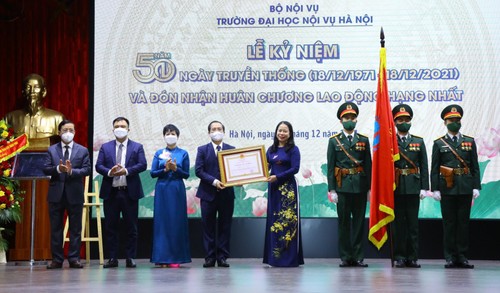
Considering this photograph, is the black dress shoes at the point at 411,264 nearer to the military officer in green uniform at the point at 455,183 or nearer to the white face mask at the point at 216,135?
the military officer in green uniform at the point at 455,183

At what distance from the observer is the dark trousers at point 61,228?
7.34 m

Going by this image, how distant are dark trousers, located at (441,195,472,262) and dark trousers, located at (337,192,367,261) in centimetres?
74

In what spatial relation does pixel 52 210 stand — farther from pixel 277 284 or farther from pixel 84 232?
pixel 277 284

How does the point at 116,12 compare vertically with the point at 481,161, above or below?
above

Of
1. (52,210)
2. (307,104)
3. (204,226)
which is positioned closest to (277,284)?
(204,226)

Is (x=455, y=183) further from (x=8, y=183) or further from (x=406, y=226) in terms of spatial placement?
(x=8, y=183)

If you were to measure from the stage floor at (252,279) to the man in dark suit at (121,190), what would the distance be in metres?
0.23

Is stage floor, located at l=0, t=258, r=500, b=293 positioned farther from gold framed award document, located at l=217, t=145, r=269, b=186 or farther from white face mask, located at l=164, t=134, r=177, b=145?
white face mask, located at l=164, t=134, r=177, b=145

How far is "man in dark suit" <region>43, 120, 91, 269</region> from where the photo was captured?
A: 24.0 ft

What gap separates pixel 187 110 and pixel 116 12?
1348 mm

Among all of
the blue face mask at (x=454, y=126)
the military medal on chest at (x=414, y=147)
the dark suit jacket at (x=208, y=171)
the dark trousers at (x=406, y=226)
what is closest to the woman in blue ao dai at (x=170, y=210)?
the dark suit jacket at (x=208, y=171)

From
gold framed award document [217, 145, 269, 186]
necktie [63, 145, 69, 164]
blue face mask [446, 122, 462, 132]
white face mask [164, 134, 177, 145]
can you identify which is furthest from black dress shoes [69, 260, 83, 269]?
blue face mask [446, 122, 462, 132]

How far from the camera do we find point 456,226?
7426 millimetres

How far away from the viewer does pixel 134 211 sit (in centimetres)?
761
